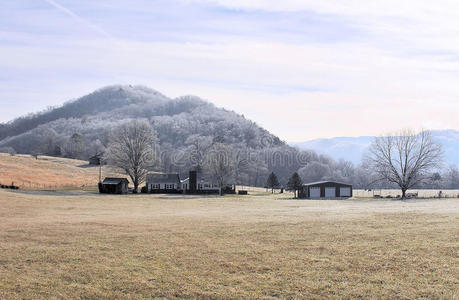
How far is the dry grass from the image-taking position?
95.1 metres

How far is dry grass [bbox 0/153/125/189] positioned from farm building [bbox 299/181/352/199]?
4803cm

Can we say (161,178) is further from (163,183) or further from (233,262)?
(233,262)

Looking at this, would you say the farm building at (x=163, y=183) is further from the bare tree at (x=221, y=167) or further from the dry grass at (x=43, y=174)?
the dry grass at (x=43, y=174)

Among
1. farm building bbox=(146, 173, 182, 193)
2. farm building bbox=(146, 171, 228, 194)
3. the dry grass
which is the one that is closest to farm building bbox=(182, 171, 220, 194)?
farm building bbox=(146, 171, 228, 194)

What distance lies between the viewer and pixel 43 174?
111000 mm

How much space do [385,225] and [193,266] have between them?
589 inches

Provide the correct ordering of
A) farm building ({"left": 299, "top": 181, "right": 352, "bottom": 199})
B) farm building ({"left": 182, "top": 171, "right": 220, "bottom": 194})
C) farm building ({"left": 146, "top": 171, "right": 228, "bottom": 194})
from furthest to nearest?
farm building ({"left": 182, "top": 171, "right": 220, "bottom": 194}), farm building ({"left": 146, "top": 171, "right": 228, "bottom": 194}), farm building ({"left": 299, "top": 181, "right": 352, "bottom": 199})

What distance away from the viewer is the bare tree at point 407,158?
3524 inches

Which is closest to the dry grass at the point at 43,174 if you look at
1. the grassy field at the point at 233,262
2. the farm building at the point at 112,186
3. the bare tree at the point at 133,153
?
the bare tree at the point at 133,153

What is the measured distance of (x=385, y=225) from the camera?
27.3 metres

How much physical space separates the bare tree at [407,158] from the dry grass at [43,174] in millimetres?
62997

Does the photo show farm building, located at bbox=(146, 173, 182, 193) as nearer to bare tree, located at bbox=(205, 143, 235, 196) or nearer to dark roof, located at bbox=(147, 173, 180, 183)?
dark roof, located at bbox=(147, 173, 180, 183)

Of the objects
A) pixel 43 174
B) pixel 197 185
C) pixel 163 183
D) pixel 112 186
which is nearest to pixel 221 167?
pixel 197 185

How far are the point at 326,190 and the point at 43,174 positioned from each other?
66.8 metres
